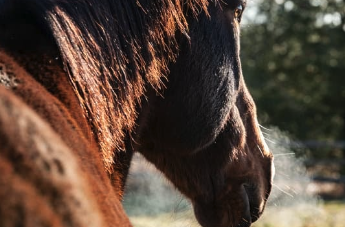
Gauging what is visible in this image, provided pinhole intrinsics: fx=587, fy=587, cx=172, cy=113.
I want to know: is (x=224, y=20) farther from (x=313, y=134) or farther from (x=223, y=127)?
(x=313, y=134)

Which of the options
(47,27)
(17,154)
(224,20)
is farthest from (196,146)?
(17,154)

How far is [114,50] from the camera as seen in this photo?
75.4 inches

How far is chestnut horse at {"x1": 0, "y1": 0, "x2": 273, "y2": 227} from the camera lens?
1.04 metres

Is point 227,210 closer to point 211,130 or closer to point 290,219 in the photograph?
point 211,130

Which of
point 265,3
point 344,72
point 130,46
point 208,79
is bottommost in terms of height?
point 344,72

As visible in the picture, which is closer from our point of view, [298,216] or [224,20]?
[224,20]

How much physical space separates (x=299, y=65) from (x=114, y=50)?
62.5ft

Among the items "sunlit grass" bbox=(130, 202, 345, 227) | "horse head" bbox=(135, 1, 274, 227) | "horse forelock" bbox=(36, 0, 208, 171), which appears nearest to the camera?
"horse forelock" bbox=(36, 0, 208, 171)

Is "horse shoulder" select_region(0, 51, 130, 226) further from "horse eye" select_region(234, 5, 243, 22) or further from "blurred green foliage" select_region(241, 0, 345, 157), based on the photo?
"blurred green foliage" select_region(241, 0, 345, 157)

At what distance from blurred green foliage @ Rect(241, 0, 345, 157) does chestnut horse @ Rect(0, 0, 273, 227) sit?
1483 centimetres

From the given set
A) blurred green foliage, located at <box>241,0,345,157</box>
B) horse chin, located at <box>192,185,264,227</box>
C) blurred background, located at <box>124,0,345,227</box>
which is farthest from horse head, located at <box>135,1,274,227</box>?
blurred green foliage, located at <box>241,0,345,157</box>

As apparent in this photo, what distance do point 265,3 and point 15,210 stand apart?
20551mm

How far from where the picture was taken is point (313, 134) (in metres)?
18.4

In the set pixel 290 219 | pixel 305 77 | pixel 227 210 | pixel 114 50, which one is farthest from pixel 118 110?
pixel 305 77
